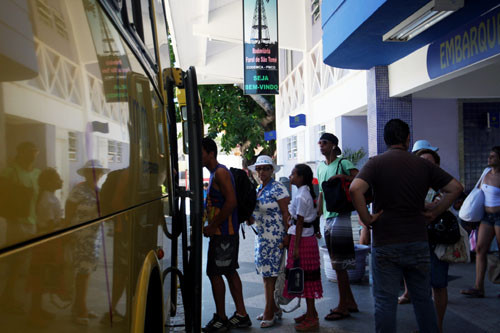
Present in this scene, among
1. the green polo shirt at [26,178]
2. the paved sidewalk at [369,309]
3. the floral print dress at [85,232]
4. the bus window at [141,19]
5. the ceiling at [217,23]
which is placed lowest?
the paved sidewalk at [369,309]

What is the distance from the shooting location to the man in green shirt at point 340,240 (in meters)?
5.87

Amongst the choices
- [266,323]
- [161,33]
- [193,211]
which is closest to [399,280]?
[193,211]

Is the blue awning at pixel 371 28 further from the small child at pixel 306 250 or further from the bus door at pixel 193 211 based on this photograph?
the bus door at pixel 193 211

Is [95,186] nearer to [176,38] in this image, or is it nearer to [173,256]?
[173,256]

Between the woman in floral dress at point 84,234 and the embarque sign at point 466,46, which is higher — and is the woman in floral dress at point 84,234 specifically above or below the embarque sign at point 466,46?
below

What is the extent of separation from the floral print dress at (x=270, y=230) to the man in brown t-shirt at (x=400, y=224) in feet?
5.75

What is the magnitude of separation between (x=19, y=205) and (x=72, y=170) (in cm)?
32

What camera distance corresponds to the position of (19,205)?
3.30ft

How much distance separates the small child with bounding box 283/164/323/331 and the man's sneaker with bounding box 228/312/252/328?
49cm

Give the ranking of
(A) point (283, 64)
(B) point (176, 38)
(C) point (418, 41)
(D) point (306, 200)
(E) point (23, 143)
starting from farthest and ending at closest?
(A) point (283, 64)
(B) point (176, 38)
(C) point (418, 41)
(D) point (306, 200)
(E) point (23, 143)

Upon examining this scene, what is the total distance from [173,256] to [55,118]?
2868 mm

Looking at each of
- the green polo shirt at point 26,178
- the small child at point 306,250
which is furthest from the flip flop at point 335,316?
the green polo shirt at point 26,178

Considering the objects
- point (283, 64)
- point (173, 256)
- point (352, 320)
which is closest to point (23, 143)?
point (173, 256)

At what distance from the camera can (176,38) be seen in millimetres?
18891
